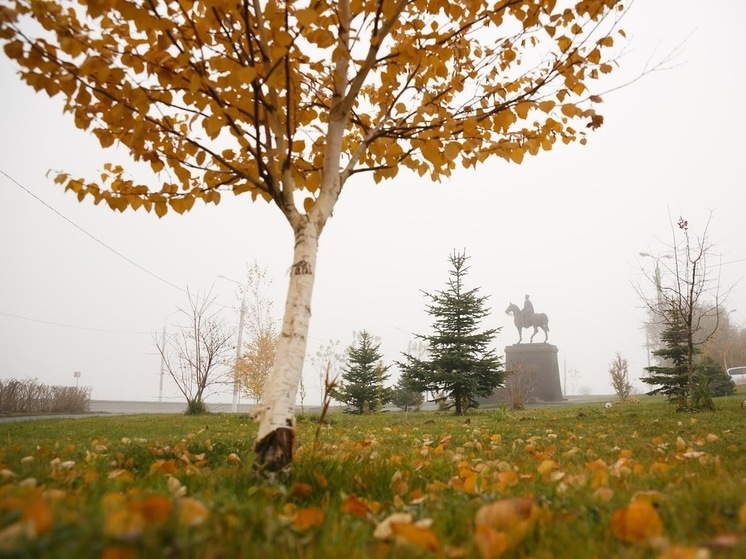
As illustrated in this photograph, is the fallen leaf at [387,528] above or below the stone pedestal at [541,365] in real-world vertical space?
below

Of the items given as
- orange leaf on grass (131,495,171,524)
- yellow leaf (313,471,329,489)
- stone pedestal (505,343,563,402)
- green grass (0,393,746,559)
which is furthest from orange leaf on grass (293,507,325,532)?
stone pedestal (505,343,563,402)

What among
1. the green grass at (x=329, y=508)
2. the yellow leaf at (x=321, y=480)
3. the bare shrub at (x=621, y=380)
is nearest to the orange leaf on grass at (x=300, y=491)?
the green grass at (x=329, y=508)

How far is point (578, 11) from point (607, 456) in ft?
11.3

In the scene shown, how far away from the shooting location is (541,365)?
78.8ft

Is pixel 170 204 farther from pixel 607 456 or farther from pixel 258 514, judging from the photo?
pixel 607 456

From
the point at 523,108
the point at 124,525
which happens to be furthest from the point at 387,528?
the point at 523,108

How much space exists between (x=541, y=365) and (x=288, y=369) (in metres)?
24.5

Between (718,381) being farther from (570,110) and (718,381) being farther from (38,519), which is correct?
(38,519)

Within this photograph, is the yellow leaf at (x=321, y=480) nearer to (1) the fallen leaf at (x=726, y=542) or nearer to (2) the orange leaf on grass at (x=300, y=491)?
(2) the orange leaf on grass at (x=300, y=491)

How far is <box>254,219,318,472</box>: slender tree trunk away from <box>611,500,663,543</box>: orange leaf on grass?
1.54 m

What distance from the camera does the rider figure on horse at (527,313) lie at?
2719 cm

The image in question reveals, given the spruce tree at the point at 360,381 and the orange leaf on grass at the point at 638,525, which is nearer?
the orange leaf on grass at the point at 638,525

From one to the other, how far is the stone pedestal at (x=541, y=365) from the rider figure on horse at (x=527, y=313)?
278 cm

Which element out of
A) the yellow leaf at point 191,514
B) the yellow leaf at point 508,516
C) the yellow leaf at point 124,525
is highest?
the yellow leaf at point 124,525
